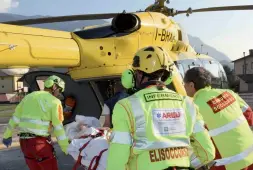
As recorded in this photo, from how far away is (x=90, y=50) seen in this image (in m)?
6.40

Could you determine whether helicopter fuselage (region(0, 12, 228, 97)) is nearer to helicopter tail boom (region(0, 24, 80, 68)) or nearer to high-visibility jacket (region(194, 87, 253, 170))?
helicopter tail boom (region(0, 24, 80, 68))

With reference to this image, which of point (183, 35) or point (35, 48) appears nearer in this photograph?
point (35, 48)

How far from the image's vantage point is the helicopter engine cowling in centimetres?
650

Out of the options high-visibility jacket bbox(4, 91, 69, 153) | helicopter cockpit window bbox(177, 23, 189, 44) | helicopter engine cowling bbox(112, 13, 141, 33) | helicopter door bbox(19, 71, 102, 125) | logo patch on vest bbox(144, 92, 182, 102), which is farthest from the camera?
helicopter cockpit window bbox(177, 23, 189, 44)

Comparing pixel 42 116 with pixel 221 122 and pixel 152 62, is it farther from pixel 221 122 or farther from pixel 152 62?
pixel 152 62

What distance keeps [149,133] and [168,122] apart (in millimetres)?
162

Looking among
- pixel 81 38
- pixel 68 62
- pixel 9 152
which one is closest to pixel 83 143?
pixel 68 62

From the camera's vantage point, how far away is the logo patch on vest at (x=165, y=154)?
7.56 feet

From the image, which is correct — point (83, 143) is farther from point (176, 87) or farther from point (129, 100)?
point (176, 87)

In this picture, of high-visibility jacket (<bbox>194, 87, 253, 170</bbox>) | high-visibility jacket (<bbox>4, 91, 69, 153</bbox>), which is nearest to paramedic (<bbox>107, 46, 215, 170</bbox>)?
high-visibility jacket (<bbox>194, 87, 253, 170</bbox>)

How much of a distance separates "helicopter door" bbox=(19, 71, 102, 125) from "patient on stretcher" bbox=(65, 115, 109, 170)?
2266 millimetres

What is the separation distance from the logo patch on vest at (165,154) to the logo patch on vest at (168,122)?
0.36 feet

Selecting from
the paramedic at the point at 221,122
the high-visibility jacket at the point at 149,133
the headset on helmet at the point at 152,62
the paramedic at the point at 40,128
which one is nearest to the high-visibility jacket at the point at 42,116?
the paramedic at the point at 40,128

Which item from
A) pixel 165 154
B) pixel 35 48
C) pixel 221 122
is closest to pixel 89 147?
pixel 221 122
